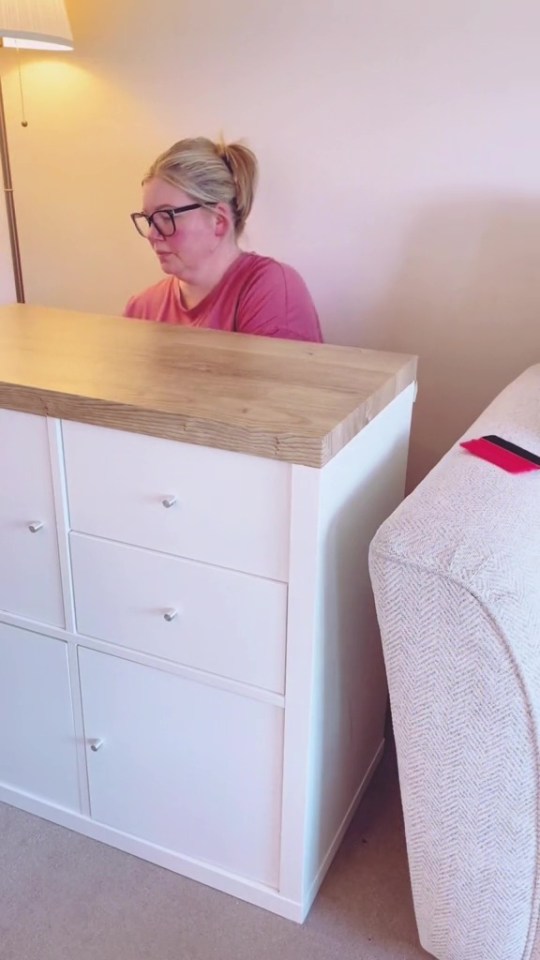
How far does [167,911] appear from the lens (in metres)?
1.30

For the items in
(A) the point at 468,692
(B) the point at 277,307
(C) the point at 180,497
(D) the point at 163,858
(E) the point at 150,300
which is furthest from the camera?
(E) the point at 150,300

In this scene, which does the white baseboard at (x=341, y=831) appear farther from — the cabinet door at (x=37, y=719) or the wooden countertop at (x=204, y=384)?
the wooden countertop at (x=204, y=384)

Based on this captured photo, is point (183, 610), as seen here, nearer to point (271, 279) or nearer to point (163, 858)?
point (163, 858)

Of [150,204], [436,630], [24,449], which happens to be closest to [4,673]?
[24,449]

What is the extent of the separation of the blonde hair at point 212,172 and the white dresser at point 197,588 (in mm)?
467

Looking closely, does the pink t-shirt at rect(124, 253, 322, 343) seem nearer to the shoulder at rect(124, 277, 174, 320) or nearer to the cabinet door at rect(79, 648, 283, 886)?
the shoulder at rect(124, 277, 174, 320)

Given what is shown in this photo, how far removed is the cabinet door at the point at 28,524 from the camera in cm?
120

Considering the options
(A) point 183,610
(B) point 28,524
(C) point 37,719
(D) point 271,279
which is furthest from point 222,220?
(C) point 37,719

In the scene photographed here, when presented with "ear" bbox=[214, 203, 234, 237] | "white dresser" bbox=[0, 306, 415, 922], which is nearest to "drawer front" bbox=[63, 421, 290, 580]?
"white dresser" bbox=[0, 306, 415, 922]

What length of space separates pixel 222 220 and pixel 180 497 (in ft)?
2.99

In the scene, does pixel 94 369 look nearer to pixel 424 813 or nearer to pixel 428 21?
pixel 424 813

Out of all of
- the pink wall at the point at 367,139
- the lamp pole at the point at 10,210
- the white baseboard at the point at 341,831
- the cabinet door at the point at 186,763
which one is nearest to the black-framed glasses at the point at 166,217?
the pink wall at the point at 367,139

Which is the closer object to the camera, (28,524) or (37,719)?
(28,524)

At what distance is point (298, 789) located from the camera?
46.5 inches
